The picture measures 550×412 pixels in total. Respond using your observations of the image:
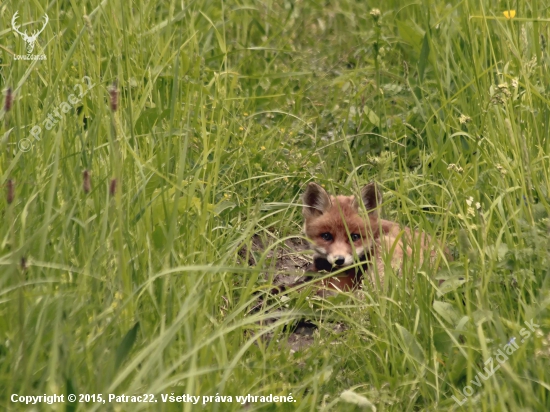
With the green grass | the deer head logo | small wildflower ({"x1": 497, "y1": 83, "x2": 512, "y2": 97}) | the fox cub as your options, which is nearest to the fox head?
the fox cub

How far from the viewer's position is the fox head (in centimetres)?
529

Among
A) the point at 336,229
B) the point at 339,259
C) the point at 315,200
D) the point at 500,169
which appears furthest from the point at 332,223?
the point at 500,169

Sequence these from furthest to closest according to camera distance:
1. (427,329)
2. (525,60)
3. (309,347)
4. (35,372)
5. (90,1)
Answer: (90,1) < (525,60) < (309,347) < (427,329) < (35,372)

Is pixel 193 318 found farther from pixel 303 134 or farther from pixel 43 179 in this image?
Result: pixel 303 134

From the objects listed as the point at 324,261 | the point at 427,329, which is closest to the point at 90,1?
the point at 324,261

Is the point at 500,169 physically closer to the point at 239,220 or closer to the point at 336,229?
the point at 239,220

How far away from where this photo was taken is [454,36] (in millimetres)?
5582

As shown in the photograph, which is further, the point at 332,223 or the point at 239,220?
the point at 332,223

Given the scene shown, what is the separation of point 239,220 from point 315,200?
755 millimetres

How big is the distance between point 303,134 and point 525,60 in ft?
5.82

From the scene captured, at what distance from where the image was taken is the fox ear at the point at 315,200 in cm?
529

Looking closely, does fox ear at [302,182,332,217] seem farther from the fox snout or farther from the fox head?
the fox snout

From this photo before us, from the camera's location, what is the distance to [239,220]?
15.7 feet

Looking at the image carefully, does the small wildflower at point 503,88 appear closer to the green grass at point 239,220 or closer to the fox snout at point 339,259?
the green grass at point 239,220
